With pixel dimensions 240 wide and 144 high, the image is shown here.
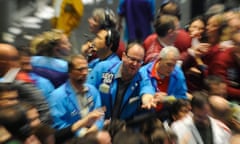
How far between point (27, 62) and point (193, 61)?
220 centimetres

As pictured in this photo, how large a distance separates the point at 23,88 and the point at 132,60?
4.36 ft

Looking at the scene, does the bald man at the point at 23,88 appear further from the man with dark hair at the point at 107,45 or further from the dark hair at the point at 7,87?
the man with dark hair at the point at 107,45

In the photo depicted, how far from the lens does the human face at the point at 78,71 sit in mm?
5734

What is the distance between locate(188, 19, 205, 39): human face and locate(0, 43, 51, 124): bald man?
272 cm

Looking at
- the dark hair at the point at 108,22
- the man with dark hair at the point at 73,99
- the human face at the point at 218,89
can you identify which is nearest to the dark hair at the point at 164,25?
the dark hair at the point at 108,22

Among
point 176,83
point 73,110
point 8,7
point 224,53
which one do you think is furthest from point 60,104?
point 8,7

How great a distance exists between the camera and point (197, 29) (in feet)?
25.6

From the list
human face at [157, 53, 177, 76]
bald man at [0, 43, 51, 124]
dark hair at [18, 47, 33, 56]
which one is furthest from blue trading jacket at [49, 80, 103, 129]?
human face at [157, 53, 177, 76]

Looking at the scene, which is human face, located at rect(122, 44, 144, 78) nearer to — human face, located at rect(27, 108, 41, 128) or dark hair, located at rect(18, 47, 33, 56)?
dark hair, located at rect(18, 47, 33, 56)

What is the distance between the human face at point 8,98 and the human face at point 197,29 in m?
3.27

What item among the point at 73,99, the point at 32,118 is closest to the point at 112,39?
the point at 73,99

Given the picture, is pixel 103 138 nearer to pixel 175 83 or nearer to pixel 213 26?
pixel 175 83

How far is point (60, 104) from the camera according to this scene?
565 cm

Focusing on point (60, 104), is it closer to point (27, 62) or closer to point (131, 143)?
point (27, 62)
